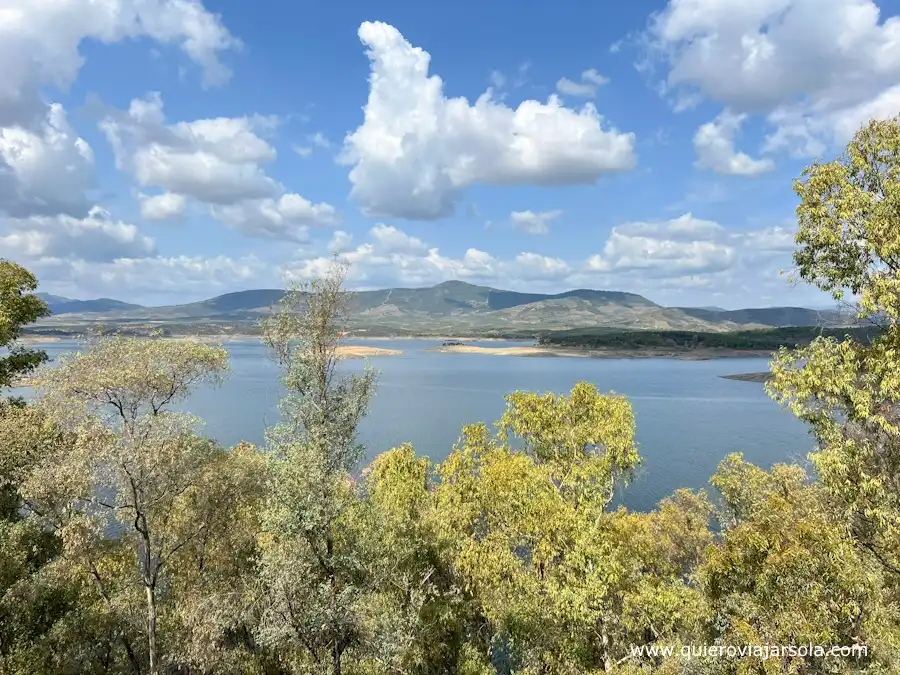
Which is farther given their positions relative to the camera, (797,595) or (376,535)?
(376,535)

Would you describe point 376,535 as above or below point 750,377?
above

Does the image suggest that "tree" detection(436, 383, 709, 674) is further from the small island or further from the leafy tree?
the small island

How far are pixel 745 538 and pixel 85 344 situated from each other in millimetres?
22873

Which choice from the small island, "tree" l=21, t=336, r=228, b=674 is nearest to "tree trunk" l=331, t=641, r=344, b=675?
"tree" l=21, t=336, r=228, b=674

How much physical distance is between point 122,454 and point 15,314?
12.5 metres

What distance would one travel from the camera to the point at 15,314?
23688 millimetres

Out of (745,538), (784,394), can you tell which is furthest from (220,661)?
(784,394)

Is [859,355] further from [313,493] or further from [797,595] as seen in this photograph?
[313,493]

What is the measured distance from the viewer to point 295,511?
17.7 metres

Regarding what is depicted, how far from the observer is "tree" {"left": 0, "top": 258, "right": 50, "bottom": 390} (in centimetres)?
2322

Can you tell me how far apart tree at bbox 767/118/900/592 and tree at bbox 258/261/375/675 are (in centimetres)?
1408

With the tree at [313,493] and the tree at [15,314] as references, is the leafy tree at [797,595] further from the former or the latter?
the tree at [15,314]

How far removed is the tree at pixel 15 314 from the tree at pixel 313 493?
13.0 m

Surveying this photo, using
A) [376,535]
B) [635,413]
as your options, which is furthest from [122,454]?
[635,413]
